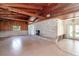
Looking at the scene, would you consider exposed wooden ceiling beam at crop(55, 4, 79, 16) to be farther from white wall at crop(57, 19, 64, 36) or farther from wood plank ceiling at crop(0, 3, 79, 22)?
white wall at crop(57, 19, 64, 36)

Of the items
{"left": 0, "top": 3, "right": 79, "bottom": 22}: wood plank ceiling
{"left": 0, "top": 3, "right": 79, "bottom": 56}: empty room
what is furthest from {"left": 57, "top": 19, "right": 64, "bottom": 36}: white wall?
{"left": 0, "top": 3, "right": 79, "bottom": 22}: wood plank ceiling

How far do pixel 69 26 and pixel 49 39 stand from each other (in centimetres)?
39

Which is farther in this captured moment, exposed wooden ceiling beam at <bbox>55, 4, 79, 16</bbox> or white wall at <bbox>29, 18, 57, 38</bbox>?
white wall at <bbox>29, 18, 57, 38</bbox>

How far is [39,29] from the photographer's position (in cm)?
212

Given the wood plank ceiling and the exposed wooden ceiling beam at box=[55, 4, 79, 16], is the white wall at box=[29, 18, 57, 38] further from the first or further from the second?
the exposed wooden ceiling beam at box=[55, 4, 79, 16]

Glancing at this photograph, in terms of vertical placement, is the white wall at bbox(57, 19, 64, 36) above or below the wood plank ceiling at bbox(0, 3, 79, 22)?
below

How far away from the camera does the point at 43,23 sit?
2066 mm

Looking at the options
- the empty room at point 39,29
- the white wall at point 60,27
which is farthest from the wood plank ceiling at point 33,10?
the white wall at point 60,27

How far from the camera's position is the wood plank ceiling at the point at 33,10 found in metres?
1.75

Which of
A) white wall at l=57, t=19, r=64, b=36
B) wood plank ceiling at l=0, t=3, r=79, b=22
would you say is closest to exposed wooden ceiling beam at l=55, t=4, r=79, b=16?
wood plank ceiling at l=0, t=3, r=79, b=22

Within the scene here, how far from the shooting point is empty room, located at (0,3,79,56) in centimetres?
178

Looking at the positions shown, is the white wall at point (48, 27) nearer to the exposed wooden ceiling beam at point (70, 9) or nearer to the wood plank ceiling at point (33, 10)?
the wood plank ceiling at point (33, 10)

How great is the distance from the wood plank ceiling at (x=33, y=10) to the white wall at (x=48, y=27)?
9cm

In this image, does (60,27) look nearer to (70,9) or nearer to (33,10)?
(70,9)
